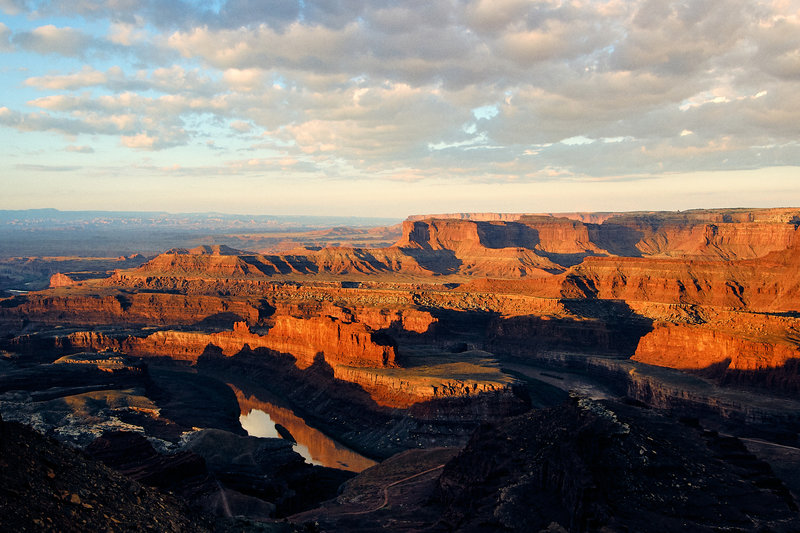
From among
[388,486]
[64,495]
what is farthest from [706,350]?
[64,495]

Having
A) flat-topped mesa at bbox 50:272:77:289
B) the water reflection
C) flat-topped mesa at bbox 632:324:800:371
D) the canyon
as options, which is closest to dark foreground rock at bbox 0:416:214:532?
the canyon

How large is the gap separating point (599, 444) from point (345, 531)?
1633 centimetres

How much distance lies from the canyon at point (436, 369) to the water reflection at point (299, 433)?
16.9 inches

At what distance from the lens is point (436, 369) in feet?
257

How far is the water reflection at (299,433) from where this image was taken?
63312 mm

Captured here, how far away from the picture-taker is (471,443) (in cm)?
4216

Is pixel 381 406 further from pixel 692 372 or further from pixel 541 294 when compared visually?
pixel 541 294

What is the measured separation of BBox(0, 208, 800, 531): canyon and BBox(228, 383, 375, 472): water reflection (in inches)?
16.9

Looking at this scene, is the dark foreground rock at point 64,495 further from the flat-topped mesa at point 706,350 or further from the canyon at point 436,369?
the flat-topped mesa at point 706,350

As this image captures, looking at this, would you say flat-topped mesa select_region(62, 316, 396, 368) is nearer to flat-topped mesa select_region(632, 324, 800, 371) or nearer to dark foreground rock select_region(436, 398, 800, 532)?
flat-topped mesa select_region(632, 324, 800, 371)

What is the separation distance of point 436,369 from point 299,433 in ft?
63.0

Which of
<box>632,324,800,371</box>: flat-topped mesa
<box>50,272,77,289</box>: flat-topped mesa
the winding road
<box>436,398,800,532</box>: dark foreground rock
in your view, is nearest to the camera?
<box>436,398,800,532</box>: dark foreground rock

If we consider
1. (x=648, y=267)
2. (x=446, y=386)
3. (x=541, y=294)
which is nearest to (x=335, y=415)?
(x=446, y=386)

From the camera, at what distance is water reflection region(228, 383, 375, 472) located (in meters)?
63.3
